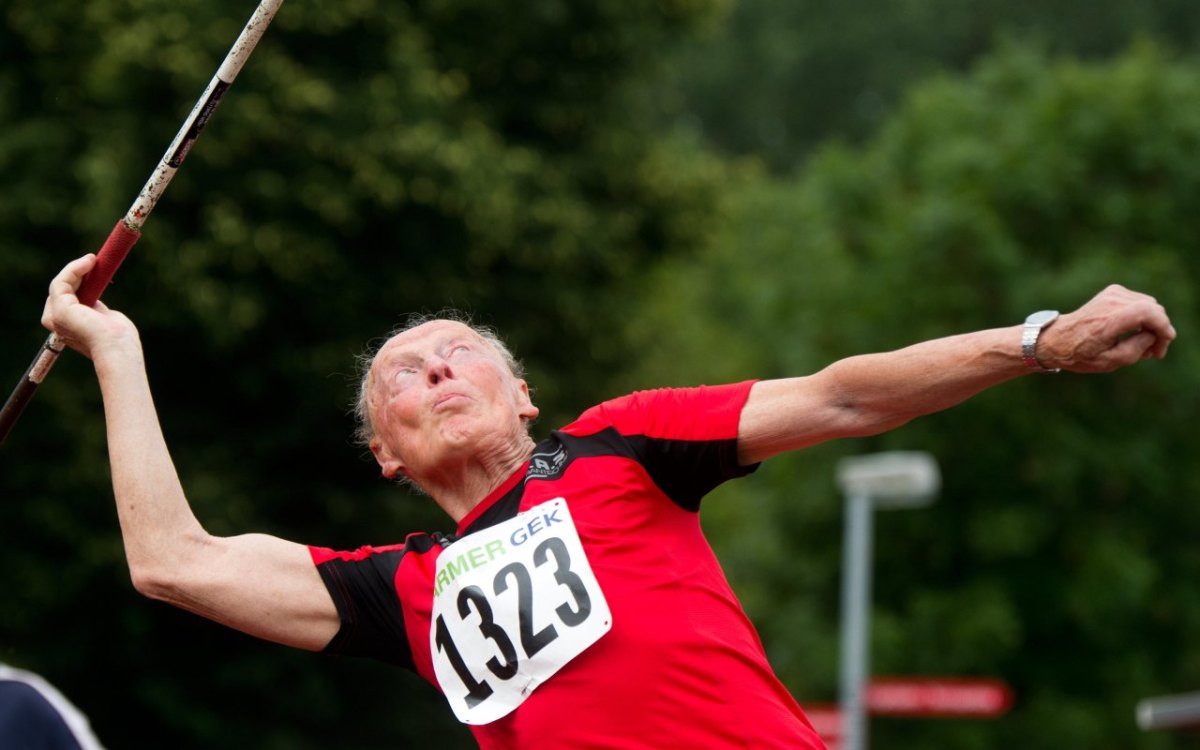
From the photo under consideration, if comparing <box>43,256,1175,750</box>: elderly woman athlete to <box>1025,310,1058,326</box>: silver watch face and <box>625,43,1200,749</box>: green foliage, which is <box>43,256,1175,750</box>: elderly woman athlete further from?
<box>625,43,1200,749</box>: green foliage

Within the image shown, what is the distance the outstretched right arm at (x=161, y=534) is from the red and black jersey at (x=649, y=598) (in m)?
0.32

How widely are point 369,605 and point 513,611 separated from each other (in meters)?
0.55

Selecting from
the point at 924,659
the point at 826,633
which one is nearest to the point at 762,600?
the point at 826,633

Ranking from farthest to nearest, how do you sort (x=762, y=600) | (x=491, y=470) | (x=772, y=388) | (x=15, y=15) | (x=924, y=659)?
(x=762, y=600) → (x=924, y=659) → (x=15, y=15) → (x=491, y=470) → (x=772, y=388)

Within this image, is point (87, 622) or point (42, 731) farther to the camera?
point (87, 622)

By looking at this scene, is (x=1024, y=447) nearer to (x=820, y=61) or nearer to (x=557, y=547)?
(x=557, y=547)

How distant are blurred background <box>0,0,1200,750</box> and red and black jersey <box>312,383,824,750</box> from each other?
1093 centimetres

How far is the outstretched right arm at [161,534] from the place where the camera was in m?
4.02

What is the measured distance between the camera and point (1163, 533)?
2686 centimetres

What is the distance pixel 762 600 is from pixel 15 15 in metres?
15.9

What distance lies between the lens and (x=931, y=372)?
3697 mm

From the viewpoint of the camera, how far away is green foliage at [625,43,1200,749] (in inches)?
1009

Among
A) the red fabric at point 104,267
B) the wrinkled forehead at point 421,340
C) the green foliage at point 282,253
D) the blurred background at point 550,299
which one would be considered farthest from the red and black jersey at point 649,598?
the blurred background at point 550,299

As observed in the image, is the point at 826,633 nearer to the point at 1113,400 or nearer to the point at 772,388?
the point at 1113,400
